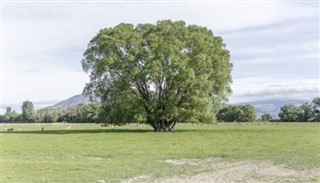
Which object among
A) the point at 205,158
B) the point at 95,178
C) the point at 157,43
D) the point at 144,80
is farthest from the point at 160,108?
the point at 95,178

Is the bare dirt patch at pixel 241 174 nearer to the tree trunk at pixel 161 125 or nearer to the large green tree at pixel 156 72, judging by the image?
the large green tree at pixel 156 72

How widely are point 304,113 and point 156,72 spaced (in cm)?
9537

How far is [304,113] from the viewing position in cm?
13812

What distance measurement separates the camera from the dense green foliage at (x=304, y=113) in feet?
445

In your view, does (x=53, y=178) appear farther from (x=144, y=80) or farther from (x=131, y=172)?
(x=144, y=80)

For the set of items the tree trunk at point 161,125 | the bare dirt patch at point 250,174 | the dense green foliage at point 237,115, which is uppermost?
the dense green foliage at point 237,115

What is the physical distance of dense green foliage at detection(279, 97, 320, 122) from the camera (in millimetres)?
135625

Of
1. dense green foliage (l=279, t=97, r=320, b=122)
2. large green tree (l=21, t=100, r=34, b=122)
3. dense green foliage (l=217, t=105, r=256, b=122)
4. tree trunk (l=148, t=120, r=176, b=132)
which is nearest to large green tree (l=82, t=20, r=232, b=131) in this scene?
tree trunk (l=148, t=120, r=176, b=132)

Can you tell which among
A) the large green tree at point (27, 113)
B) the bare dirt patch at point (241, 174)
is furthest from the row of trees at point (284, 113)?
the bare dirt patch at point (241, 174)

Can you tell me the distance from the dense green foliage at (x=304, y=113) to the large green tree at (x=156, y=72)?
8208 centimetres

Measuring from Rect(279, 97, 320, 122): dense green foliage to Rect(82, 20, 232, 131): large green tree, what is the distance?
8208 centimetres

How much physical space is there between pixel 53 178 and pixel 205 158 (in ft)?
35.5

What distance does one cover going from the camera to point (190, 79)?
187ft

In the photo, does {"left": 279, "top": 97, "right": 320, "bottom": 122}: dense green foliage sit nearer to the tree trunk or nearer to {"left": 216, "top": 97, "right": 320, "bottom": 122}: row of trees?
{"left": 216, "top": 97, "right": 320, "bottom": 122}: row of trees
